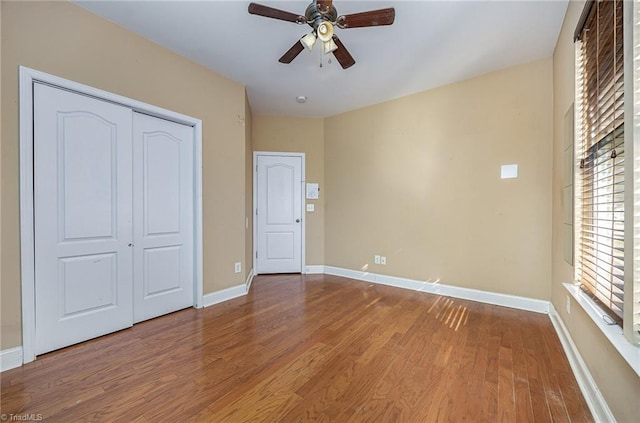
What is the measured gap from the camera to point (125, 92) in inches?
96.3

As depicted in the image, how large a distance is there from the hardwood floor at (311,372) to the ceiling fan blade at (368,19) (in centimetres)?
252

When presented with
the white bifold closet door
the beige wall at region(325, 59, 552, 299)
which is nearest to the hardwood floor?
the white bifold closet door

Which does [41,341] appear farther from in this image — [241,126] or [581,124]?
[581,124]

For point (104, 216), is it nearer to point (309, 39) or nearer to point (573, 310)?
point (309, 39)

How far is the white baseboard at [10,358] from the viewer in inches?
72.3

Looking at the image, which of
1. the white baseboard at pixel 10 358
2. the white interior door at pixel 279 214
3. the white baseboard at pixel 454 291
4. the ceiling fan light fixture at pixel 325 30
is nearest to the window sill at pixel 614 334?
the white baseboard at pixel 454 291

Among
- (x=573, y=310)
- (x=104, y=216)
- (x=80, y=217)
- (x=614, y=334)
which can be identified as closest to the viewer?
(x=614, y=334)

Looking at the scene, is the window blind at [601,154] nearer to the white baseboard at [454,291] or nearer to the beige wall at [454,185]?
the beige wall at [454,185]

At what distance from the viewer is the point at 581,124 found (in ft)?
6.35

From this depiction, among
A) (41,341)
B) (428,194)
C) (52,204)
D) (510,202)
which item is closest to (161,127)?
(52,204)

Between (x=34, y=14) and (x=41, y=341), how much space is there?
2465mm

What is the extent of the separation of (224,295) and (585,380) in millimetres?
3305

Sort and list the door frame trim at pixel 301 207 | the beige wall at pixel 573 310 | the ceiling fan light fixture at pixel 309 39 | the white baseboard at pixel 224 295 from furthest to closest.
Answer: the door frame trim at pixel 301 207 → the white baseboard at pixel 224 295 → the ceiling fan light fixture at pixel 309 39 → the beige wall at pixel 573 310

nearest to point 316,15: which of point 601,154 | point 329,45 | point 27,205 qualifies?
point 329,45
